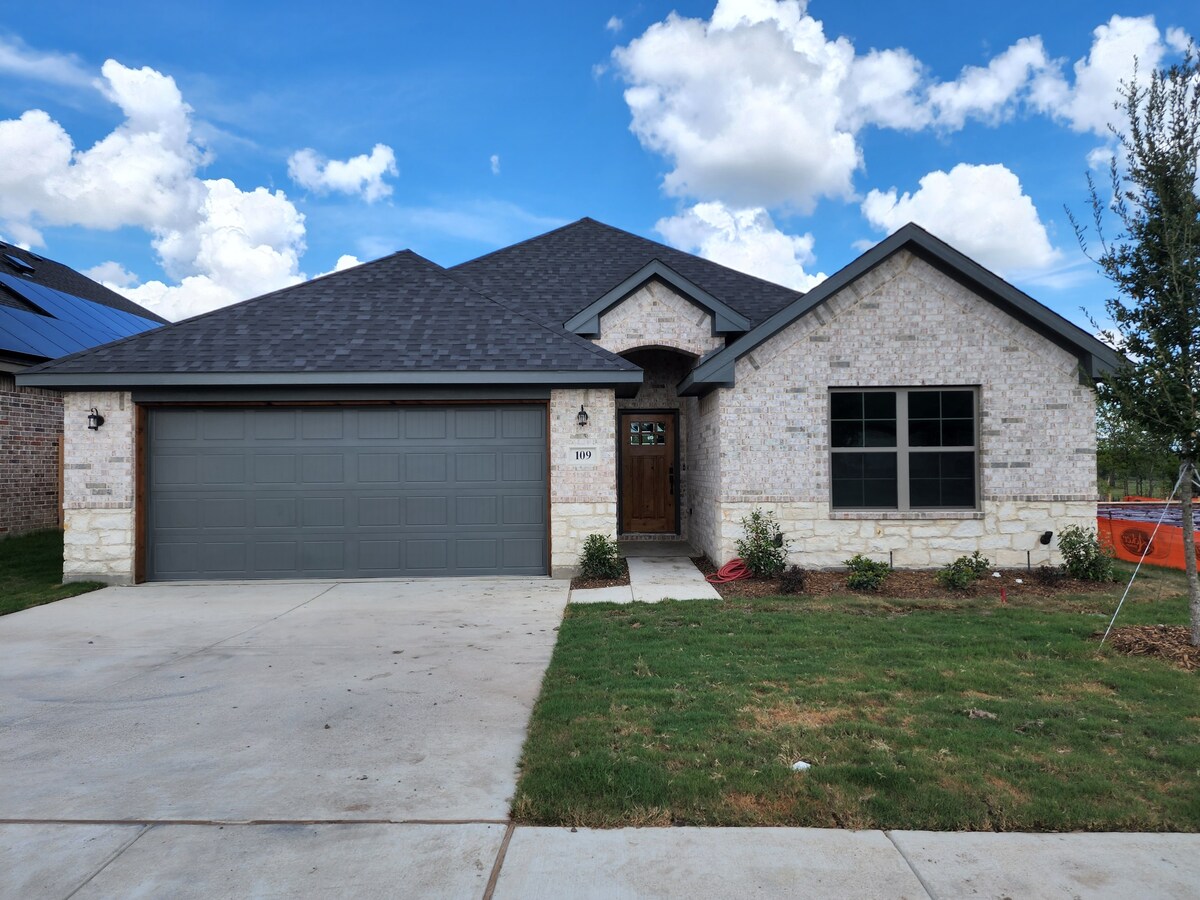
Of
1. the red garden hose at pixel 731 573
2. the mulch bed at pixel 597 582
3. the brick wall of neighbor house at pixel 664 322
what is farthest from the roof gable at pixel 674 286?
the mulch bed at pixel 597 582

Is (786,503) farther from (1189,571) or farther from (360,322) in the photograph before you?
(360,322)

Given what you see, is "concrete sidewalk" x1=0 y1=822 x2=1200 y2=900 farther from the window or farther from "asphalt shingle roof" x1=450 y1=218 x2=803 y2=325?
"asphalt shingle roof" x1=450 y1=218 x2=803 y2=325

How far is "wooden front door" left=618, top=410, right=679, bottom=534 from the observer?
14.7 m

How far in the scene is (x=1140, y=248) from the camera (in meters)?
6.46

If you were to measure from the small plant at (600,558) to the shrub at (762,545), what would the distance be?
6.15 ft

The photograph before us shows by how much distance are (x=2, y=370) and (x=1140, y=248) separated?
18.0 m

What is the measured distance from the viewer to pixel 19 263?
20344 millimetres

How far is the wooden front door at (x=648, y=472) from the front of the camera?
1472 cm

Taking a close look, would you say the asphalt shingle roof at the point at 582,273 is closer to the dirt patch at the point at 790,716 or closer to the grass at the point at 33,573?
the grass at the point at 33,573

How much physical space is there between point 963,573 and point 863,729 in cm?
560

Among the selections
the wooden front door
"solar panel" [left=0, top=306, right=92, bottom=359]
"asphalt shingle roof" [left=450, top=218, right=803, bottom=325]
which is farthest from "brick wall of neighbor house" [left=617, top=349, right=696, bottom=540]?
"solar panel" [left=0, top=306, right=92, bottom=359]

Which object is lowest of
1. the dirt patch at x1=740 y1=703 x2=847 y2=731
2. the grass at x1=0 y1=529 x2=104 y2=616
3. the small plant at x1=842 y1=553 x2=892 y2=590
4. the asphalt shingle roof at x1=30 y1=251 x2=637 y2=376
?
the grass at x1=0 y1=529 x2=104 y2=616

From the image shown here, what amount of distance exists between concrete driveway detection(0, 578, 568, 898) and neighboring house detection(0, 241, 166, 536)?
7293mm

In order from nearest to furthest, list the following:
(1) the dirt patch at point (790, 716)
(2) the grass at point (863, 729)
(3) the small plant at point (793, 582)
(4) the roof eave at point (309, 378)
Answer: (2) the grass at point (863, 729)
(1) the dirt patch at point (790, 716)
(3) the small plant at point (793, 582)
(4) the roof eave at point (309, 378)
